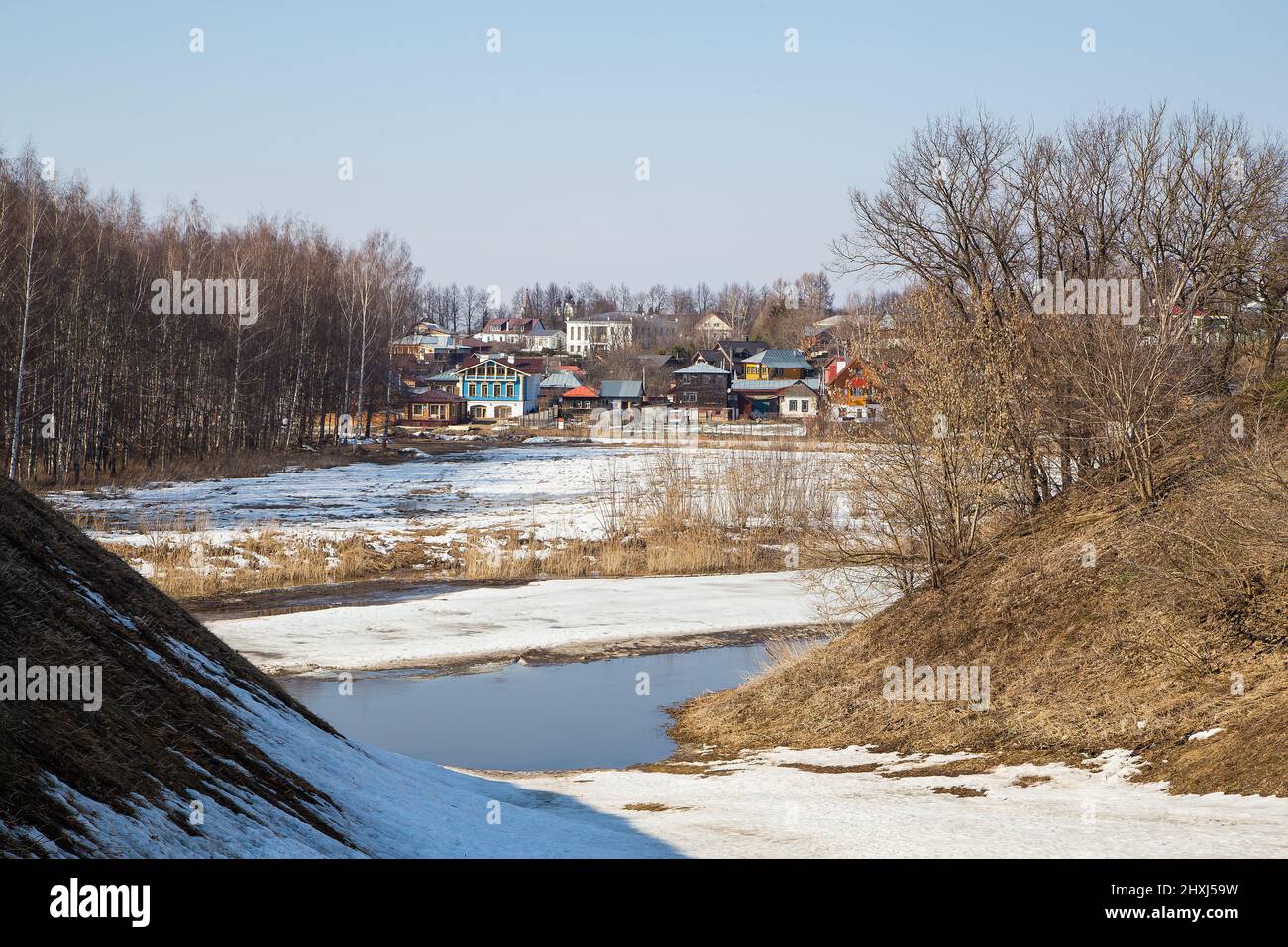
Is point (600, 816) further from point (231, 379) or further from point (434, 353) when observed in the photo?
point (434, 353)

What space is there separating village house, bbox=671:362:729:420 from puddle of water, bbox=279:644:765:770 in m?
89.2

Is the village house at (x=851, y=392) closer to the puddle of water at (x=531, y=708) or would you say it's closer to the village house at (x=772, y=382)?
the puddle of water at (x=531, y=708)

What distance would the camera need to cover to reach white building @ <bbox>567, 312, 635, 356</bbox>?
586ft

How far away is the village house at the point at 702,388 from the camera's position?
115688 mm

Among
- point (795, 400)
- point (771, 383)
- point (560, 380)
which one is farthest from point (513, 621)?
point (560, 380)

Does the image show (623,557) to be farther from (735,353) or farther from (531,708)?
(735,353)

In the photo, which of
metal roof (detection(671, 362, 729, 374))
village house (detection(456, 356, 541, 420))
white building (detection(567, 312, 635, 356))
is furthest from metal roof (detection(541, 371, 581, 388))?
white building (detection(567, 312, 635, 356))

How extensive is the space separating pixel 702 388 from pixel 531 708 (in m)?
95.9

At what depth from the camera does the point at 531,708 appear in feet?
73.6

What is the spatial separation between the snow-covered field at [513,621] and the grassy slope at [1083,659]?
6.44 metres

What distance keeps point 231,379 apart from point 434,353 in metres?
93.1

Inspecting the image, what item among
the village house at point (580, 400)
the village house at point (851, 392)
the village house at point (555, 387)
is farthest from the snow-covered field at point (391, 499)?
the village house at point (555, 387)
